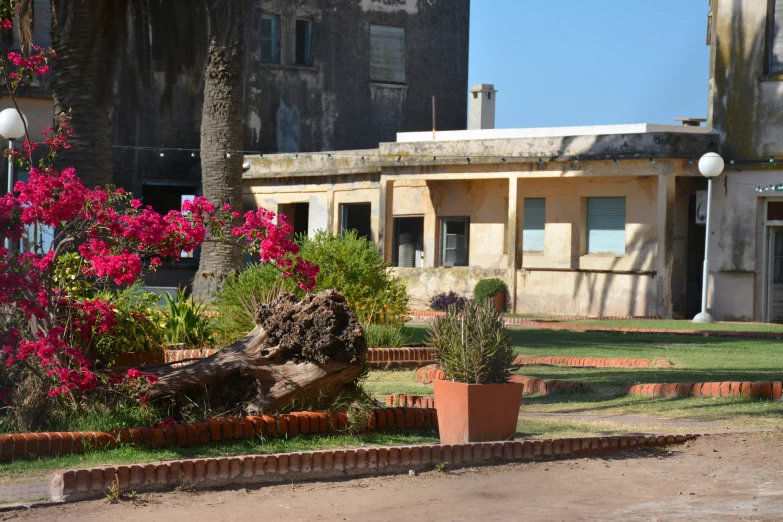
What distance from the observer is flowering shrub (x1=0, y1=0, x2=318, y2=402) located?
7.59 m

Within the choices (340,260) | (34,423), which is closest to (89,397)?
(34,423)

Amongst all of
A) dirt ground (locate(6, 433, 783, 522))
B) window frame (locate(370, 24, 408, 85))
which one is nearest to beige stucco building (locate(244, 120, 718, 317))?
window frame (locate(370, 24, 408, 85))

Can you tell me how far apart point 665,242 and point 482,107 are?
38.5ft

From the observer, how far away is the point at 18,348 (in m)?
7.86

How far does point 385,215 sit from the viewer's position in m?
29.2

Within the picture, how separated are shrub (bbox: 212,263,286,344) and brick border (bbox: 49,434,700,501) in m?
5.78

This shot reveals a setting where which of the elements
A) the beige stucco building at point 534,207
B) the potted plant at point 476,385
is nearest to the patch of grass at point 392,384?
the potted plant at point 476,385

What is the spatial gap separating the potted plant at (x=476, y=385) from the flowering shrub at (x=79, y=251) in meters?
1.48

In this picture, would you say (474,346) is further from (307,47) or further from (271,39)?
(307,47)

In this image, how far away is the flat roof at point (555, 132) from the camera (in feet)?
87.9

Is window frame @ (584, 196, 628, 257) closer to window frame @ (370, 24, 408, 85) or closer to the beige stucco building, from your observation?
the beige stucco building

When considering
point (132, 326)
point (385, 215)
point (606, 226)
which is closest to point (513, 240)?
point (606, 226)

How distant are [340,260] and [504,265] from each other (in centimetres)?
1360

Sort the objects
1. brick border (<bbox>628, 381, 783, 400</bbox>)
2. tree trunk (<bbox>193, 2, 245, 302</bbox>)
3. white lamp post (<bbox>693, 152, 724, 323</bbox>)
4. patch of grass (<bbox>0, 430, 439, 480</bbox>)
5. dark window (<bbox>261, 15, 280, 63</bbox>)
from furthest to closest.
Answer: dark window (<bbox>261, 15, 280, 63</bbox>)
white lamp post (<bbox>693, 152, 724, 323</bbox>)
tree trunk (<bbox>193, 2, 245, 302</bbox>)
brick border (<bbox>628, 381, 783, 400</bbox>)
patch of grass (<bbox>0, 430, 439, 480</bbox>)
